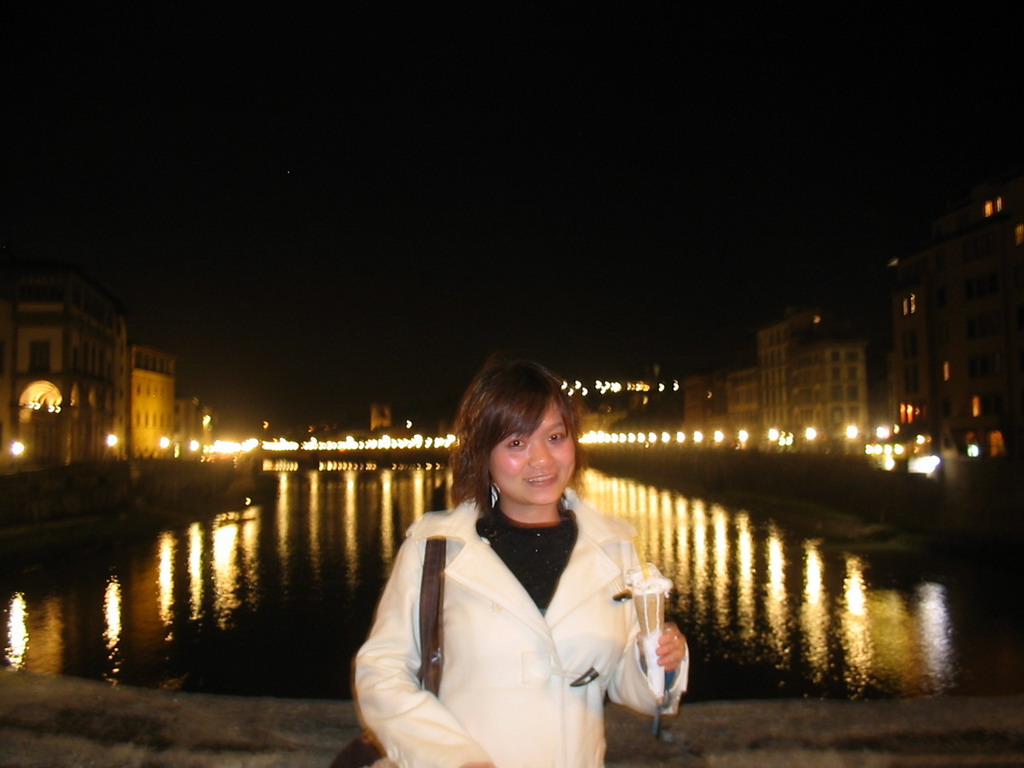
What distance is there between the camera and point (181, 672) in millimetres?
17766

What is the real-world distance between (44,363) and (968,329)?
4646 centimetres

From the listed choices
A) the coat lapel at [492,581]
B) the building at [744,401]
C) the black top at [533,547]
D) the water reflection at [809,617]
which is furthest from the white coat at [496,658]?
the building at [744,401]

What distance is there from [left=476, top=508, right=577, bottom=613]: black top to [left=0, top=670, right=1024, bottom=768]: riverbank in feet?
5.50

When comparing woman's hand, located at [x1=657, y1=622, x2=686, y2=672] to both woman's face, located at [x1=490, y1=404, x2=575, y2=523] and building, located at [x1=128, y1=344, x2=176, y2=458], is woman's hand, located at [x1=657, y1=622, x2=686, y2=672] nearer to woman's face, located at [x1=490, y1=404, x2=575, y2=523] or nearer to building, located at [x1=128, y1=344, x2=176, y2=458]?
woman's face, located at [x1=490, y1=404, x2=575, y2=523]

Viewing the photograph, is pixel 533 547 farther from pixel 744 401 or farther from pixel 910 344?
pixel 744 401

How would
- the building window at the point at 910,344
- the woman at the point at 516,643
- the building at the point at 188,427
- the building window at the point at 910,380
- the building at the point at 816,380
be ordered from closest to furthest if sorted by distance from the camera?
the woman at the point at 516,643 → the building window at the point at 910,380 → the building window at the point at 910,344 → the building at the point at 816,380 → the building at the point at 188,427

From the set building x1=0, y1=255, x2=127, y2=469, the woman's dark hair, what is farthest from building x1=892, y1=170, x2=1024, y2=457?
building x1=0, y1=255, x2=127, y2=469

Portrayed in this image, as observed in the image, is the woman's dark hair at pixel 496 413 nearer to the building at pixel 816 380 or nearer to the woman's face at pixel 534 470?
the woman's face at pixel 534 470

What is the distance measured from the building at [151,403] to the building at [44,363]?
19094 mm

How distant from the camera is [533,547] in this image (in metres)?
2.31

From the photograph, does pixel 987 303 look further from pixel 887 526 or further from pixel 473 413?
pixel 473 413

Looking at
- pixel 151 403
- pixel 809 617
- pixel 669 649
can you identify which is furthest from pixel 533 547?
pixel 151 403

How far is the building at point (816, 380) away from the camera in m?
71.0

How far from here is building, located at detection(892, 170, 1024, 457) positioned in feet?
125
